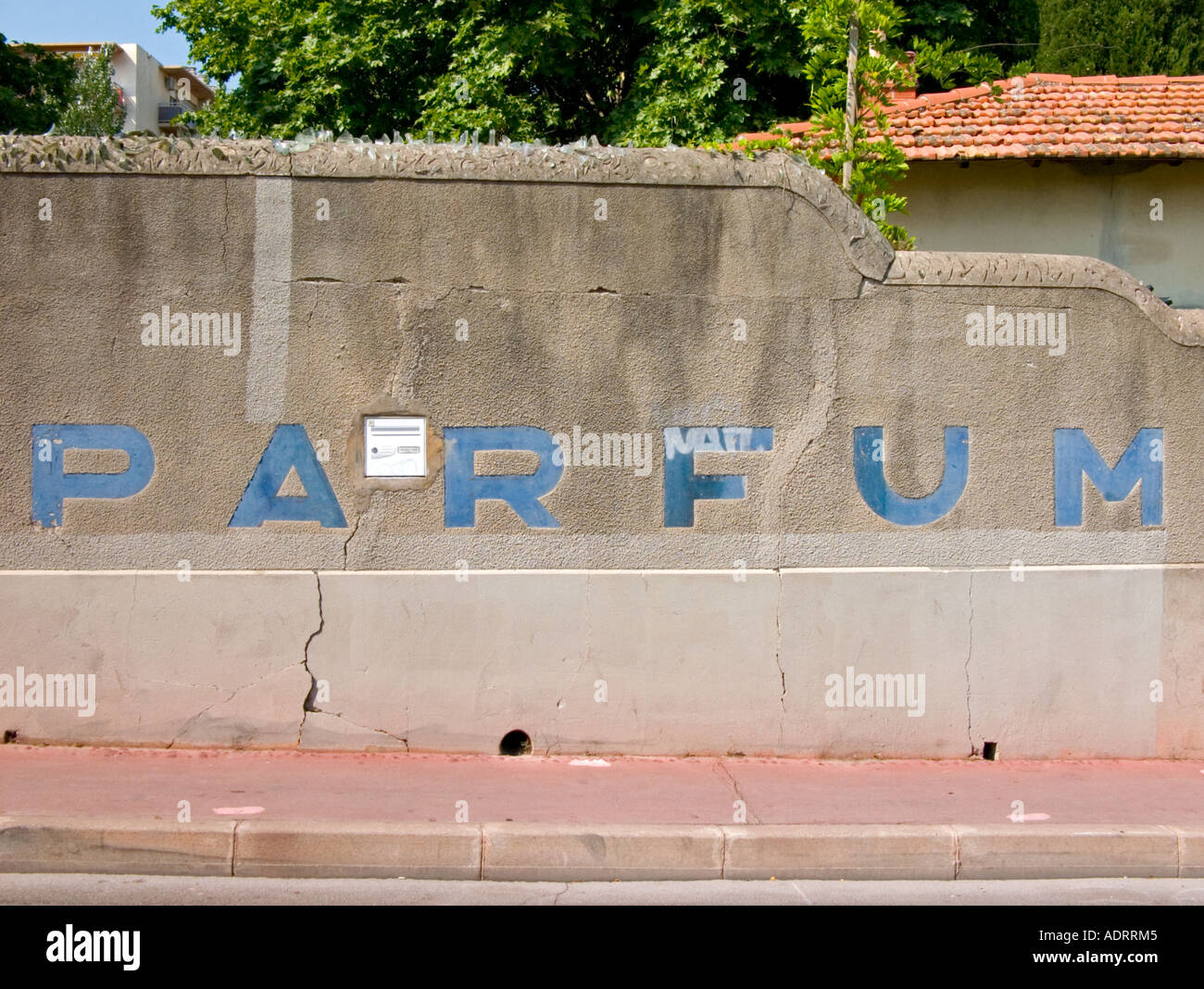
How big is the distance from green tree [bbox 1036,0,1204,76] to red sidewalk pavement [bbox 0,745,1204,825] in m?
17.1

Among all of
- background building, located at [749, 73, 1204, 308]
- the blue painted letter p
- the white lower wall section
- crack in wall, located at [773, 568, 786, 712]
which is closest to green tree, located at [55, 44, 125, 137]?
background building, located at [749, 73, 1204, 308]

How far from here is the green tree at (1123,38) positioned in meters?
19.8

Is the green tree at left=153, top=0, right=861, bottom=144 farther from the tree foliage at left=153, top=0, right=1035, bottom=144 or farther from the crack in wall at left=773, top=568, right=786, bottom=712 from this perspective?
the crack in wall at left=773, top=568, right=786, bottom=712

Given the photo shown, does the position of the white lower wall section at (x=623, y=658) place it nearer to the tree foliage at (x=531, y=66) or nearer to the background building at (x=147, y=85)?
the tree foliage at (x=531, y=66)

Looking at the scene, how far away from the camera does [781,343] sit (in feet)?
22.3

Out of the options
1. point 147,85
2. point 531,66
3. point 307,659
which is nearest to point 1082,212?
point 531,66

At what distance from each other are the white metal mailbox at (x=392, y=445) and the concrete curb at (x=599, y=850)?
216 cm

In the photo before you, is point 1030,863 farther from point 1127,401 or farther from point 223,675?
point 223,675

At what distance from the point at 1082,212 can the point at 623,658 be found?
31.2 ft

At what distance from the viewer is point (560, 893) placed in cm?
505

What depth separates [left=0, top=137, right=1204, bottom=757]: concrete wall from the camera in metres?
6.54

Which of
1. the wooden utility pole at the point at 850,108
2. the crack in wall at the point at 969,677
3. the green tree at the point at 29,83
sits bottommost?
the crack in wall at the point at 969,677

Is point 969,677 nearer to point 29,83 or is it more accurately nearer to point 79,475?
point 79,475

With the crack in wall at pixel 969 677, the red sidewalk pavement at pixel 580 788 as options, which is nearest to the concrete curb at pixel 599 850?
the red sidewalk pavement at pixel 580 788
